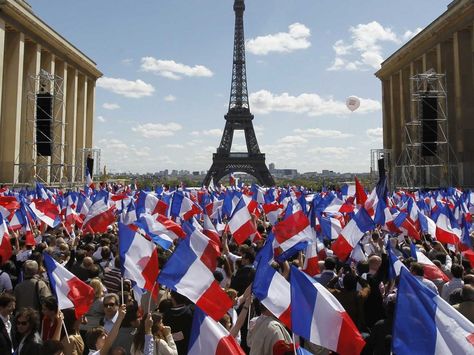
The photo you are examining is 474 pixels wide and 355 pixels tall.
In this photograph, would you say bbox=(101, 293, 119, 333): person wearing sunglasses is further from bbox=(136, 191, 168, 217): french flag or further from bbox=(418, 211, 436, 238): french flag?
bbox=(136, 191, 168, 217): french flag

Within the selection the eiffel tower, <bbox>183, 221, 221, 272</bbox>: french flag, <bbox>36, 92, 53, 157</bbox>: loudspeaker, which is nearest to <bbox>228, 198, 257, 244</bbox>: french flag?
<bbox>183, 221, 221, 272</bbox>: french flag

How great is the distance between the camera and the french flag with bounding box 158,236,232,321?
4727 mm

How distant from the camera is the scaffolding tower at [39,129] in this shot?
35375 mm

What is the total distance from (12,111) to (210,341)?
38220 mm

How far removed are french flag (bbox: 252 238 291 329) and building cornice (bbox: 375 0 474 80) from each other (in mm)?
37909

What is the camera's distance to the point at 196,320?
3.89 meters

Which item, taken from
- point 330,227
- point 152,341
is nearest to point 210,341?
point 152,341

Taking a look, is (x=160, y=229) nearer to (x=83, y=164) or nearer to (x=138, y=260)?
(x=138, y=260)

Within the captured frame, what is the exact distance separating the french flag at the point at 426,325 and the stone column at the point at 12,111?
124ft

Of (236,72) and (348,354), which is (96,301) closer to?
(348,354)

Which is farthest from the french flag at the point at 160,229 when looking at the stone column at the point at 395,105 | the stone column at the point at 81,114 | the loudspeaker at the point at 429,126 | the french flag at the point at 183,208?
the stone column at the point at 395,105

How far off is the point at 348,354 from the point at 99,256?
263 inches

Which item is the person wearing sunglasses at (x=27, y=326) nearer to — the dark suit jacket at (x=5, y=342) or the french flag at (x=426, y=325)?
the dark suit jacket at (x=5, y=342)

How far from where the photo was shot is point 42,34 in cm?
4200
